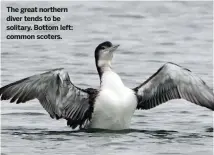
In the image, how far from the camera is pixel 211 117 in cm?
1497

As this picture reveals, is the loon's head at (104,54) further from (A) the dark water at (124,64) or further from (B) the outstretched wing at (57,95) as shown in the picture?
(A) the dark water at (124,64)

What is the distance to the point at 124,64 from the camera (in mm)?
20422

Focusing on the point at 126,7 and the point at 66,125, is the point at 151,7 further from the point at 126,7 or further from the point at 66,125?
the point at 66,125

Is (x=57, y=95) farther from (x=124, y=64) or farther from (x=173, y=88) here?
(x=124, y=64)

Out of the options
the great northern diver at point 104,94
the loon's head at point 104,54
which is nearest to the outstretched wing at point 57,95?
the great northern diver at point 104,94

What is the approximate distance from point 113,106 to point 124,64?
7.28m

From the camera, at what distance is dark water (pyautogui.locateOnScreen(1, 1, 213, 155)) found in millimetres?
12672

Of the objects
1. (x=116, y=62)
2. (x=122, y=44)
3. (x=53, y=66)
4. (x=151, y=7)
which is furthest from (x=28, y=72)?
(x=151, y=7)

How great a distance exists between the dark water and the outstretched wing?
28 cm

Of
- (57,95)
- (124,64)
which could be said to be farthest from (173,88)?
→ (124,64)

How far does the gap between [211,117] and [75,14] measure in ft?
38.5

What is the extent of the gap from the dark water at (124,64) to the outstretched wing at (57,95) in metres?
0.28

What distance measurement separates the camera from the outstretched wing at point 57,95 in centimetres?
1310

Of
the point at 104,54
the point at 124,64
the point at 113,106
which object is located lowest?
the point at 113,106
